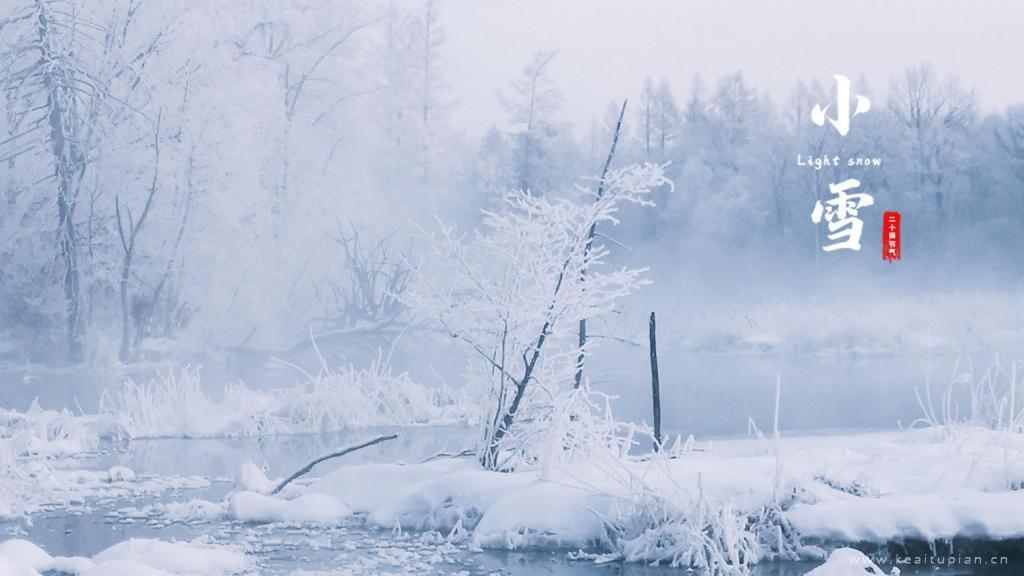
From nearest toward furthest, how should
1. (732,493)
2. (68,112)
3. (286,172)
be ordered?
(732,493)
(68,112)
(286,172)

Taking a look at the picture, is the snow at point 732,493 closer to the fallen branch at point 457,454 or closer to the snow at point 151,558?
the fallen branch at point 457,454

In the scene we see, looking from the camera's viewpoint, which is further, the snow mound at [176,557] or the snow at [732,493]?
the snow at [732,493]

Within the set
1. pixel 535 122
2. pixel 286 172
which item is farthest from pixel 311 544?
pixel 535 122

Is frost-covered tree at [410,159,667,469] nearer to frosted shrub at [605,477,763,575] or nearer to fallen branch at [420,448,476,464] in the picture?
fallen branch at [420,448,476,464]

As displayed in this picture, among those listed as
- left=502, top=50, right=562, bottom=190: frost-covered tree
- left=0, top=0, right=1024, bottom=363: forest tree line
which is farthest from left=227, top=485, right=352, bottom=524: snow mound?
left=502, top=50, right=562, bottom=190: frost-covered tree

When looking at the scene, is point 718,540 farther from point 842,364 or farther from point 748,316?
A: point 748,316

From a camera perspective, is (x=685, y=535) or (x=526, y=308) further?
(x=526, y=308)

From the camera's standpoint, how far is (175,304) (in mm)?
17453

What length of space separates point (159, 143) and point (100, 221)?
1.45 m

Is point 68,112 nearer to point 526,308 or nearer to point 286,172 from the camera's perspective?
point 286,172

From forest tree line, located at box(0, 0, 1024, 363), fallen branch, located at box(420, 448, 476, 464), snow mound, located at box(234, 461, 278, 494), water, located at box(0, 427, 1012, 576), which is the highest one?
forest tree line, located at box(0, 0, 1024, 363)

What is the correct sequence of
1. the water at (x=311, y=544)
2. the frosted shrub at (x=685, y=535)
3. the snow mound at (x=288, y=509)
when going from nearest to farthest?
1. the frosted shrub at (x=685, y=535)
2. the water at (x=311, y=544)
3. the snow mound at (x=288, y=509)

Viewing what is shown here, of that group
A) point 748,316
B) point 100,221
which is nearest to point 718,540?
point 100,221

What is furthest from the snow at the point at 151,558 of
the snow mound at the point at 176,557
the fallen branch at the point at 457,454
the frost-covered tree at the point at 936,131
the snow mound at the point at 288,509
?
the frost-covered tree at the point at 936,131
